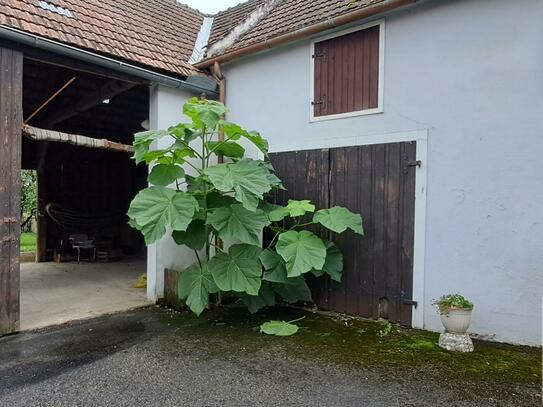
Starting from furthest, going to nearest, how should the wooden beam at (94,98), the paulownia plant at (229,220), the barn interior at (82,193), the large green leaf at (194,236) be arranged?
the barn interior at (82,193) → the wooden beam at (94,98) → the large green leaf at (194,236) → the paulownia plant at (229,220)

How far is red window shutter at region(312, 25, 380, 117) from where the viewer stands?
4059 millimetres

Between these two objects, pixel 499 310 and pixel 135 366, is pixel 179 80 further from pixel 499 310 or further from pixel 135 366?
pixel 499 310

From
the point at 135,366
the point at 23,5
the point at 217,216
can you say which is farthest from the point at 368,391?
the point at 23,5

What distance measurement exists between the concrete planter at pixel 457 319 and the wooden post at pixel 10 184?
12.9ft

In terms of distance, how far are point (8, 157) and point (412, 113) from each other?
389 centimetres

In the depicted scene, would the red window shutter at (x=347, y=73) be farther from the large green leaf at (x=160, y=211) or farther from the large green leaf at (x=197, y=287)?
the large green leaf at (x=197, y=287)

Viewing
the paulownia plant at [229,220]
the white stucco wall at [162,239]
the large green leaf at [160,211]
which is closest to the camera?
the large green leaf at [160,211]

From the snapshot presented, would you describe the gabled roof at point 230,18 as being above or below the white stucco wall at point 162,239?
above

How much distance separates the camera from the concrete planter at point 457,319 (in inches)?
124

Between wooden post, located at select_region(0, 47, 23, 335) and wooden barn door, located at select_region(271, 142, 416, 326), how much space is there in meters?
2.97

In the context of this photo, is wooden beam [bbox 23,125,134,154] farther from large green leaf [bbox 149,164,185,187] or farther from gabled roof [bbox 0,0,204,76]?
gabled roof [bbox 0,0,204,76]

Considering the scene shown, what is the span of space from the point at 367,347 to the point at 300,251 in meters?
1.03

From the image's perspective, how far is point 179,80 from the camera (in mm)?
4969

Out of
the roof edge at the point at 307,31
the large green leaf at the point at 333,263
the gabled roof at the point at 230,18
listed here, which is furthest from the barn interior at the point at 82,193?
the large green leaf at the point at 333,263
